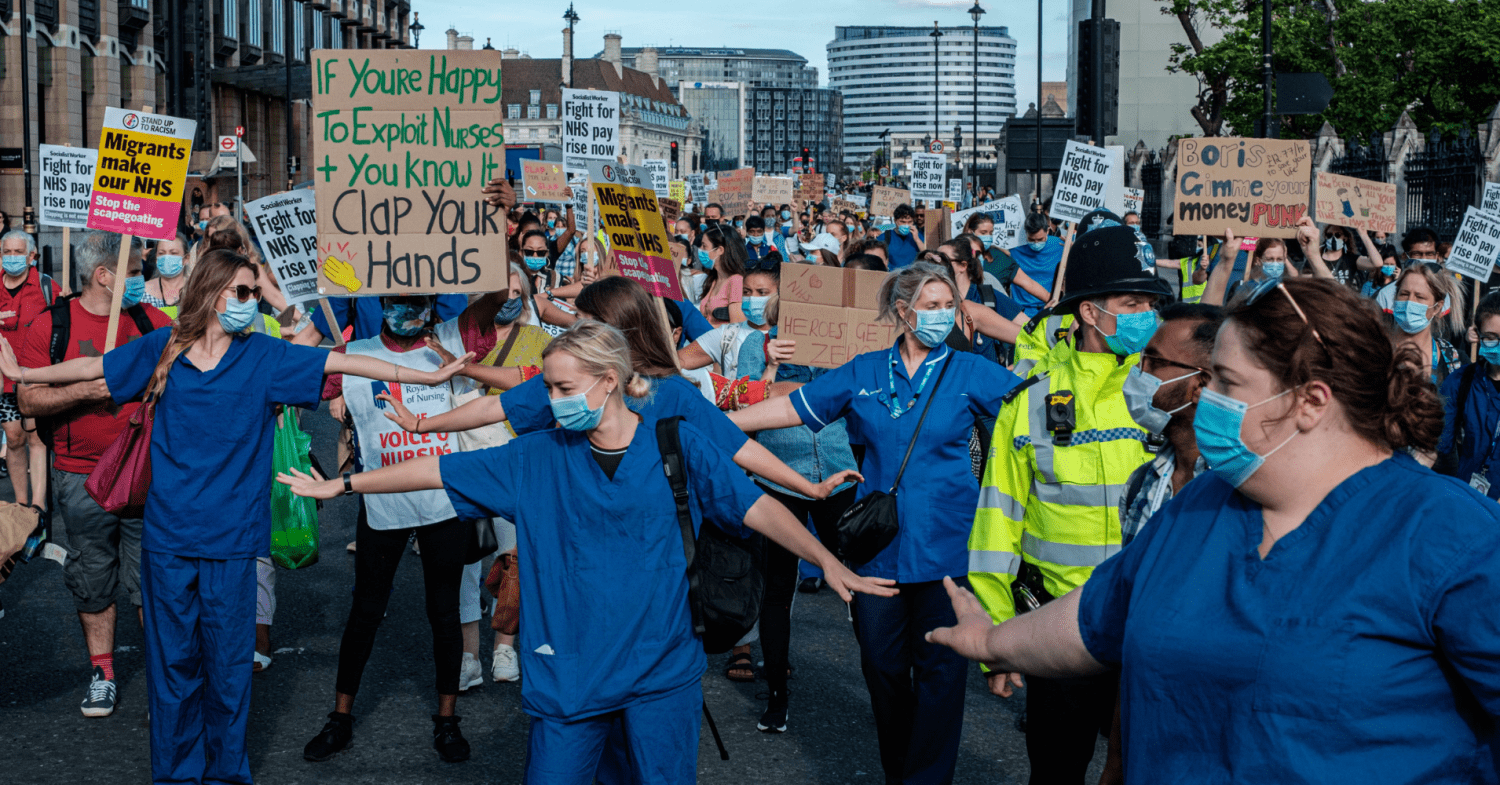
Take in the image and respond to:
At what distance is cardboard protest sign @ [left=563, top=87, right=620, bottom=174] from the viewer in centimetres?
1184

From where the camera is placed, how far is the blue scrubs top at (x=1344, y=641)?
6.64ft

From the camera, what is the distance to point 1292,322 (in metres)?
2.22

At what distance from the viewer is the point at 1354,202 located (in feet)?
37.7

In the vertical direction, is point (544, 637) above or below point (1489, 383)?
below

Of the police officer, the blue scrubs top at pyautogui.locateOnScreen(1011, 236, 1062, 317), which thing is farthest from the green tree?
the police officer

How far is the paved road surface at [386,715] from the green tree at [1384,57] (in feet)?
85.1

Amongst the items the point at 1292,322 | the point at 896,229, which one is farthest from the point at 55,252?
the point at 1292,322

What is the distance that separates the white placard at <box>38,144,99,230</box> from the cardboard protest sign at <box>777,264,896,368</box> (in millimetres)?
5576

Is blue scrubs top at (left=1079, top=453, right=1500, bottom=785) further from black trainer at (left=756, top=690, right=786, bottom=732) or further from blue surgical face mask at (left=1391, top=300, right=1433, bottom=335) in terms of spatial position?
blue surgical face mask at (left=1391, top=300, right=1433, bottom=335)

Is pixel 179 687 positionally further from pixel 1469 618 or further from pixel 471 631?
pixel 1469 618

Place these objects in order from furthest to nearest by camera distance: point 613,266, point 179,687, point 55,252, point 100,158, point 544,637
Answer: point 55,252 → point 613,266 → point 100,158 → point 179,687 → point 544,637

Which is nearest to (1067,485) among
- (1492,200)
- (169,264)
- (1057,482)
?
(1057,482)

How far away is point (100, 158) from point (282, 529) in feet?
7.39

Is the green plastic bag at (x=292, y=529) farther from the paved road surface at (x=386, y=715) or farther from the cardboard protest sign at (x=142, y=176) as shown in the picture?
the cardboard protest sign at (x=142, y=176)
